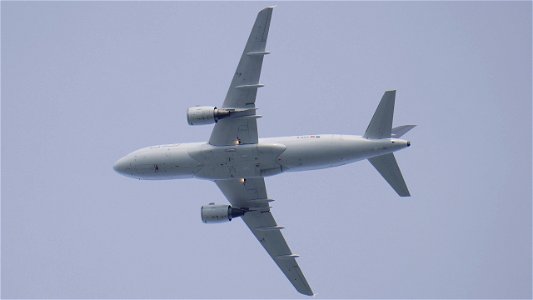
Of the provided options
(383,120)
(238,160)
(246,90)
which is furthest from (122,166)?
(383,120)

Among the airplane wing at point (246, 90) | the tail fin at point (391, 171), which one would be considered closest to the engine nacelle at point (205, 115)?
the airplane wing at point (246, 90)

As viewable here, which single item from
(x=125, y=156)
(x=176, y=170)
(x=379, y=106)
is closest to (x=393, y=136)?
(x=379, y=106)

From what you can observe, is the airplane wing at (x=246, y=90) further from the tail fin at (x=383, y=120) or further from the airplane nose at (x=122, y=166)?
the tail fin at (x=383, y=120)

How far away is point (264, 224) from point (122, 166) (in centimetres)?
1098

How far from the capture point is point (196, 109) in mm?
54844

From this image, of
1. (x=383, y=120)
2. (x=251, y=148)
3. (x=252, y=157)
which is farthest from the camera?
(x=252, y=157)

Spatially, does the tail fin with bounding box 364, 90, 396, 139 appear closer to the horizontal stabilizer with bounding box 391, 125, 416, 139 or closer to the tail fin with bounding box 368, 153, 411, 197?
the horizontal stabilizer with bounding box 391, 125, 416, 139

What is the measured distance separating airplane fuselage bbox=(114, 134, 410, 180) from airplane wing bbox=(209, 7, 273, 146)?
0.65 meters

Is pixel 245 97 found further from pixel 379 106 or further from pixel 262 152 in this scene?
pixel 379 106

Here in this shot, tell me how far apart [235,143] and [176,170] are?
14.9ft

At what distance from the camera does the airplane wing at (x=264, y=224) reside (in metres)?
59.6

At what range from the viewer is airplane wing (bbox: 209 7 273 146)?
53.0m

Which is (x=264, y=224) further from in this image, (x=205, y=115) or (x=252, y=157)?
(x=205, y=115)

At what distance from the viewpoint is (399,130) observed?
54281 millimetres
